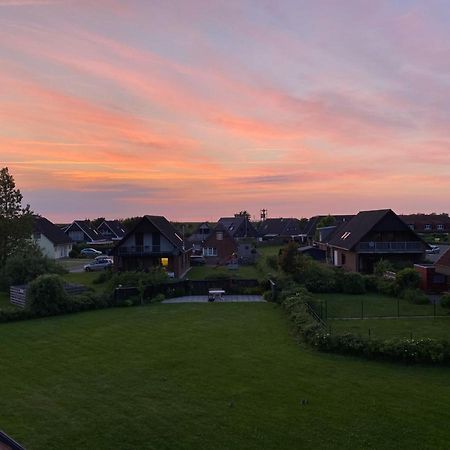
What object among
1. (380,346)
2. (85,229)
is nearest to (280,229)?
(85,229)

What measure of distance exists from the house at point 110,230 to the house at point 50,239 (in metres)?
25.2

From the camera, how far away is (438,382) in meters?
14.8

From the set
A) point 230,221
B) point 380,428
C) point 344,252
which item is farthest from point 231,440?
point 230,221

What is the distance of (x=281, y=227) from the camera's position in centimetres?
10600

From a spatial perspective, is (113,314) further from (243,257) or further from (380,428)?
(243,257)

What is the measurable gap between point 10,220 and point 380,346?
30028 mm

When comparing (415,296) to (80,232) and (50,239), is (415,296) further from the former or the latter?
(80,232)

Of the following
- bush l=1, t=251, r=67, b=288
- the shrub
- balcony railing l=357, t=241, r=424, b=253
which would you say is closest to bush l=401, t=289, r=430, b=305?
the shrub

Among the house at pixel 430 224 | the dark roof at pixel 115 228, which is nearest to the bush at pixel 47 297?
the dark roof at pixel 115 228

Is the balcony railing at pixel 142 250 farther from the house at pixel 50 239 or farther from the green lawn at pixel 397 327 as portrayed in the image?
the green lawn at pixel 397 327

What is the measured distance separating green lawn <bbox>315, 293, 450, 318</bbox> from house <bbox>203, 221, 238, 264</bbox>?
86.7 feet

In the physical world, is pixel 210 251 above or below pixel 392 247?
below

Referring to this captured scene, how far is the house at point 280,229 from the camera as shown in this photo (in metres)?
103

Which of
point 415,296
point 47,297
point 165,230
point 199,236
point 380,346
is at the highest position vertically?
point 165,230
